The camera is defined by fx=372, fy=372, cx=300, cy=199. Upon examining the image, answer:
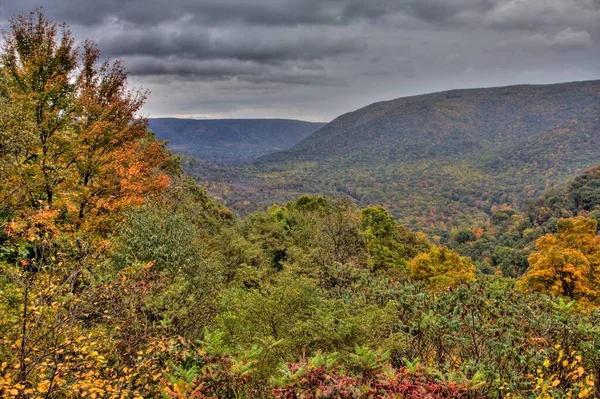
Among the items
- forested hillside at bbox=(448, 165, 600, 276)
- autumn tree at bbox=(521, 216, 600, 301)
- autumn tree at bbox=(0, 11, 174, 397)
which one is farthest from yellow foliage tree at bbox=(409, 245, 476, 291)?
forested hillside at bbox=(448, 165, 600, 276)

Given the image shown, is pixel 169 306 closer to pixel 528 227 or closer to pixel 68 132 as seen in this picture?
pixel 68 132

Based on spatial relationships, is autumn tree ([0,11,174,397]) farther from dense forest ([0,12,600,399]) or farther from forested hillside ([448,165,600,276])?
forested hillside ([448,165,600,276])

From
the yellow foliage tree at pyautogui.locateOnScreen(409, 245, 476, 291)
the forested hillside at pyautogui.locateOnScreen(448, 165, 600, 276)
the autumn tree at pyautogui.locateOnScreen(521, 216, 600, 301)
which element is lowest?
the forested hillside at pyautogui.locateOnScreen(448, 165, 600, 276)

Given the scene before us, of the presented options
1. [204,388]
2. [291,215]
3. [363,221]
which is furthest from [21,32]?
[363,221]

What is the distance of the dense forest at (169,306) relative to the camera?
580 cm

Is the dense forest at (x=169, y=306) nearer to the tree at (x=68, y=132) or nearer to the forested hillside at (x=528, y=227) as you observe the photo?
the tree at (x=68, y=132)

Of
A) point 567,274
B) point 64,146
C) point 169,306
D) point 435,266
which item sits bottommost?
point 435,266

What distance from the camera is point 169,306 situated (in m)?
8.88

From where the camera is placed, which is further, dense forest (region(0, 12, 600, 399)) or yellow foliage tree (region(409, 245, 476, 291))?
yellow foliage tree (region(409, 245, 476, 291))

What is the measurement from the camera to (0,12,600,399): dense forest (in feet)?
19.0

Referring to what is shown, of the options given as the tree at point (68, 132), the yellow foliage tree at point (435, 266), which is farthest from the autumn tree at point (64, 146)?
the yellow foliage tree at point (435, 266)

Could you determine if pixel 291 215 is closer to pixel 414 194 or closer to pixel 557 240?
pixel 557 240

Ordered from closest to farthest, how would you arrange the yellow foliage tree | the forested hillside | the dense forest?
the dense forest < the yellow foliage tree < the forested hillside

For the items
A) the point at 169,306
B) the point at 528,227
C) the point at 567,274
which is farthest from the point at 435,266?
the point at 528,227
